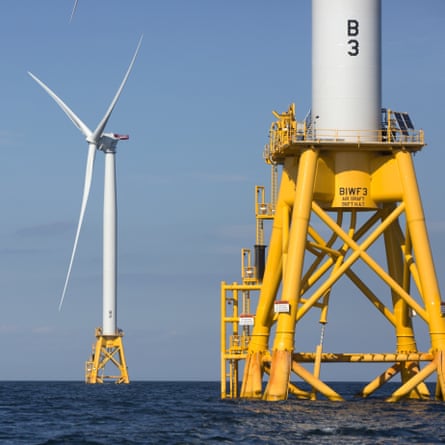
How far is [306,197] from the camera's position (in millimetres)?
63656

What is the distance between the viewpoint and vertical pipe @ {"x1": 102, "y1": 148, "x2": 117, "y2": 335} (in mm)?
145375

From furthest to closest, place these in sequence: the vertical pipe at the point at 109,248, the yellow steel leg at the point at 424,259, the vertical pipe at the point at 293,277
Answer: the vertical pipe at the point at 109,248 < the yellow steel leg at the point at 424,259 < the vertical pipe at the point at 293,277

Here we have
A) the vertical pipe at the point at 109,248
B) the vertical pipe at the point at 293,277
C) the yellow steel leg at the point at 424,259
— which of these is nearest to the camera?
the vertical pipe at the point at 293,277

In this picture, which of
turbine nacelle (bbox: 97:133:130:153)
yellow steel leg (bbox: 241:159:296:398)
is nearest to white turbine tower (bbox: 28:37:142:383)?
turbine nacelle (bbox: 97:133:130:153)

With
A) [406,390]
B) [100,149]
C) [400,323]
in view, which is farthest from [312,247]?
[100,149]

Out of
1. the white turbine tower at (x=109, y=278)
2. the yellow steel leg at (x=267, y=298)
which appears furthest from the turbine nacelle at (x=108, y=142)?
the yellow steel leg at (x=267, y=298)

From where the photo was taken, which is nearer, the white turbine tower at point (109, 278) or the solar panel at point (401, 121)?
the solar panel at point (401, 121)

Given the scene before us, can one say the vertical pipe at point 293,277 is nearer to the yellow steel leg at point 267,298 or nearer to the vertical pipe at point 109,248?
the yellow steel leg at point 267,298

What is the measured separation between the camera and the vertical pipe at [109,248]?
145 metres

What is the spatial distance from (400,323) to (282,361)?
35.8 feet

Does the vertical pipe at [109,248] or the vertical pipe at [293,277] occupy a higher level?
the vertical pipe at [109,248]

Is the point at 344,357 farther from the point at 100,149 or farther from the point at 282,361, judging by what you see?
the point at 100,149

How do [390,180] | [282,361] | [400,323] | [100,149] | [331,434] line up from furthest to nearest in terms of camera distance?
[100,149], [400,323], [390,180], [282,361], [331,434]

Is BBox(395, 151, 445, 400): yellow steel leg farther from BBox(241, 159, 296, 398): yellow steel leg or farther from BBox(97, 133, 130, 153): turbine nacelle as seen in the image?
BBox(97, 133, 130, 153): turbine nacelle
